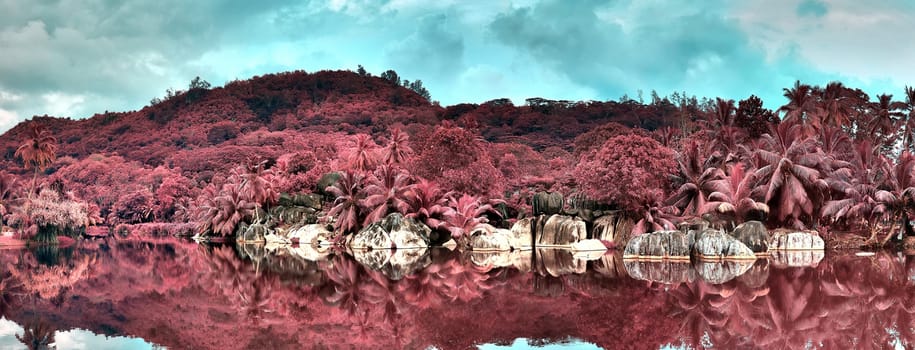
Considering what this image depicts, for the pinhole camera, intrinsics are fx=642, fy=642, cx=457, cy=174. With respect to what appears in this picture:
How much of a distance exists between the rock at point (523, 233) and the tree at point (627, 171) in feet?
12.2

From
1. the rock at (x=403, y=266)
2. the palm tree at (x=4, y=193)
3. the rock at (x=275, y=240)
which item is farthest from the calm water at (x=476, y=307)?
the palm tree at (x=4, y=193)

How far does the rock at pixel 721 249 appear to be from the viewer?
22.5 metres

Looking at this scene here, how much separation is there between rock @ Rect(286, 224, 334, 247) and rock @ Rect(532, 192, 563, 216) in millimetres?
13368

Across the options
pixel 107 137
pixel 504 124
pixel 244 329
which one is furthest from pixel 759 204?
pixel 107 137

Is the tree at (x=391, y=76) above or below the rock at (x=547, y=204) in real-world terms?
above

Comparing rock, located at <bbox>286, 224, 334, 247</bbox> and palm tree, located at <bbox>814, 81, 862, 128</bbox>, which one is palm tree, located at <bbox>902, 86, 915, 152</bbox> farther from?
rock, located at <bbox>286, 224, 334, 247</bbox>

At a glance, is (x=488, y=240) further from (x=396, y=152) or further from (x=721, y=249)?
(x=396, y=152)

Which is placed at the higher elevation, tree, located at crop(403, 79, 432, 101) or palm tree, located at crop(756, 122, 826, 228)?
tree, located at crop(403, 79, 432, 101)

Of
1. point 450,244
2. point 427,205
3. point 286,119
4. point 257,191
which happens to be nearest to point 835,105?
point 450,244

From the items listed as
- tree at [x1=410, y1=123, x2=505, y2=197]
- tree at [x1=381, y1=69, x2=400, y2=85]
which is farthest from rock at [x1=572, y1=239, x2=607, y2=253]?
tree at [x1=381, y1=69, x2=400, y2=85]

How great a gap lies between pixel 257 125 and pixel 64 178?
2618 centimetres

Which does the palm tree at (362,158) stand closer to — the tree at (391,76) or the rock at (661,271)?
the rock at (661,271)

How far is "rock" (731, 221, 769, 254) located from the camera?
79.6 ft

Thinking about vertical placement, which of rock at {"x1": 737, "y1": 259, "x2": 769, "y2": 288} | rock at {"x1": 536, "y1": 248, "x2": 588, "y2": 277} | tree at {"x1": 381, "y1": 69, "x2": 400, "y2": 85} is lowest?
rock at {"x1": 536, "y1": 248, "x2": 588, "y2": 277}
